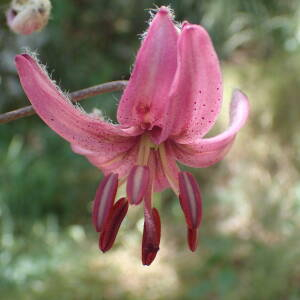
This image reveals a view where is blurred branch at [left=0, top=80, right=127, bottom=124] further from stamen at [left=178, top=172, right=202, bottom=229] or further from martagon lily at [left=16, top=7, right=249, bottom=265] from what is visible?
stamen at [left=178, top=172, right=202, bottom=229]

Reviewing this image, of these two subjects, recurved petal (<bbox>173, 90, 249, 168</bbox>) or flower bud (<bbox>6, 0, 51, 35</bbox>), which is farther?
flower bud (<bbox>6, 0, 51, 35</bbox>)

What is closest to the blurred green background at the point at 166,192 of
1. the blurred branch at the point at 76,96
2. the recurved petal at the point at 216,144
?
the recurved petal at the point at 216,144

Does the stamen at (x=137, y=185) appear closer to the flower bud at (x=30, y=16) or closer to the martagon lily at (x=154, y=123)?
the martagon lily at (x=154, y=123)

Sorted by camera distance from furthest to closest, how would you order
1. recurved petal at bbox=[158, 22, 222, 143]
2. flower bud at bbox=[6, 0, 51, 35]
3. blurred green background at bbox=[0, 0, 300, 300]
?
blurred green background at bbox=[0, 0, 300, 300] < flower bud at bbox=[6, 0, 51, 35] < recurved petal at bbox=[158, 22, 222, 143]

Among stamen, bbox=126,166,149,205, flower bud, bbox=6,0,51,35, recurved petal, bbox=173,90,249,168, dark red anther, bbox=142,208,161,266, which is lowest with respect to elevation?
dark red anther, bbox=142,208,161,266

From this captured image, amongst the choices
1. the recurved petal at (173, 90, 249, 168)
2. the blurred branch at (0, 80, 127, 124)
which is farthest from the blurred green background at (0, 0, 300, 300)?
the blurred branch at (0, 80, 127, 124)

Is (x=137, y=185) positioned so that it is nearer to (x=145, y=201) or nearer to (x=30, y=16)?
(x=145, y=201)

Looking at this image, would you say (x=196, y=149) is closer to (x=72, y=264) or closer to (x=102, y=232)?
(x=102, y=232)
